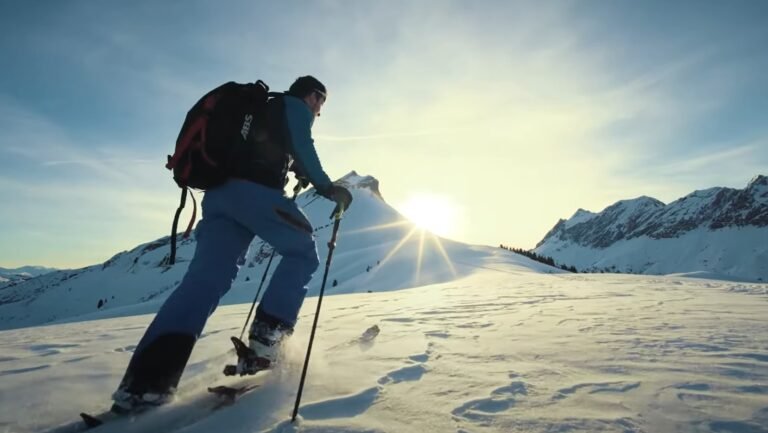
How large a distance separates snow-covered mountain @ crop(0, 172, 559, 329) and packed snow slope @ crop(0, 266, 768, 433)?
1045 millimetres

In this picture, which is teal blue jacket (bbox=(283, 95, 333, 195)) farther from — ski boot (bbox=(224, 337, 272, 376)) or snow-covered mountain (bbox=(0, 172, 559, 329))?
ski boot (bbox=(224, 337, 272, 376))

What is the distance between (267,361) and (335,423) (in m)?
0.95

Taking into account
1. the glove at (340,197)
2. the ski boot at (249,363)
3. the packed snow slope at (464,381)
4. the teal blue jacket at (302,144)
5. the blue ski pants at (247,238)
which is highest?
the teal blue jacket at (302,144)

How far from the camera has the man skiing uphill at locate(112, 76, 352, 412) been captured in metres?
2.89

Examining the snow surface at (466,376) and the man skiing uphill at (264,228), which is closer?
the snow surface at (466,376)

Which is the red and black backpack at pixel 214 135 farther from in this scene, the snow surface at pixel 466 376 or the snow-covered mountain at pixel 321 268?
the snow surface at pixel 466 376

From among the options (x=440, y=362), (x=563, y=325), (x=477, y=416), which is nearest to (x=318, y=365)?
(x=440, y=362)

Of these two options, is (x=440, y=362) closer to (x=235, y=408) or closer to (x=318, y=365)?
(x=318, y=365)

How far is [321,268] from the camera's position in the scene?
141 ft

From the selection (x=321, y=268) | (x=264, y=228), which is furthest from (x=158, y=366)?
(x=321, y=268)

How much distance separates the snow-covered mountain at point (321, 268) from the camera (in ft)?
94.3

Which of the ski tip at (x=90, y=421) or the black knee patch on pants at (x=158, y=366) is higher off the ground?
the black knee patch on pants at (x=158, y=366)

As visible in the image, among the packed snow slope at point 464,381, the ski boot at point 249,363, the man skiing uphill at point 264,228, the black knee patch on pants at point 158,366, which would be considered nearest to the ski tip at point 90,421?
the packed snow slope at point 464,381

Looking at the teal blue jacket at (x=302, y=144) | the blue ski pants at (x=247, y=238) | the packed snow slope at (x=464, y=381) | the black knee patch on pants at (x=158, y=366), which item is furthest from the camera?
the teal blue jacket at (x=302, y=144)
